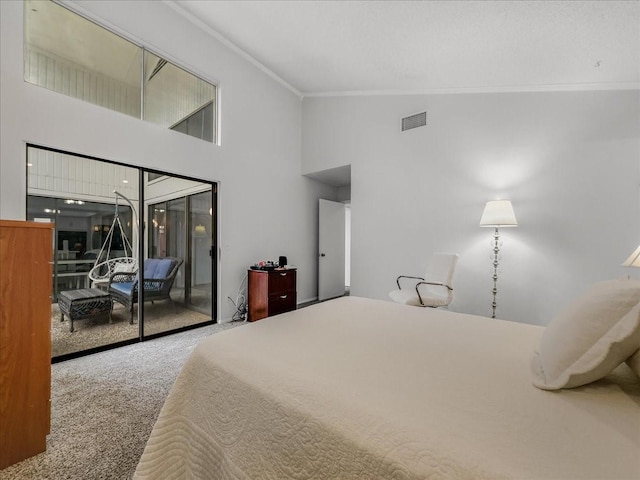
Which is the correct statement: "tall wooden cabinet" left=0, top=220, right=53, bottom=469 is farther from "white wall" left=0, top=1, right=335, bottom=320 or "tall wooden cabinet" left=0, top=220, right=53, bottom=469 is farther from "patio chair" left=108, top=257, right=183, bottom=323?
"patio chair" left=108, top=257, right=183, bottom=323

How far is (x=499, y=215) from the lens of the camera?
3053mm

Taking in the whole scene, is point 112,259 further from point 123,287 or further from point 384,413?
point 384,413

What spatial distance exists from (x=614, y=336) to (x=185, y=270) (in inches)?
171

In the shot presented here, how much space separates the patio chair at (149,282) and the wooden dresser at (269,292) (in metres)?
1.08

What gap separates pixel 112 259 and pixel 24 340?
2.38 m

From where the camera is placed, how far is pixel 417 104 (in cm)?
395

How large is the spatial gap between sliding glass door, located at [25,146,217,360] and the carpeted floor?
469 mm

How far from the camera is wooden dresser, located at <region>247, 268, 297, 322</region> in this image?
379 centimetres

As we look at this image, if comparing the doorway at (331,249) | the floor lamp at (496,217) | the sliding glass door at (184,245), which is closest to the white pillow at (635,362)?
the floor lamp at (496,217)

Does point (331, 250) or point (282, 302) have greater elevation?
point (331, 250)

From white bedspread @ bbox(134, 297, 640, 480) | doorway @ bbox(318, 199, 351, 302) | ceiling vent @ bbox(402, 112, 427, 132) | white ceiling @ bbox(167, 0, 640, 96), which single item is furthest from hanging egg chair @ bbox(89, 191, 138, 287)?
ceiling vent @ bbox(402, 112, 427, 132)

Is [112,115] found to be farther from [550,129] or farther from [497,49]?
[550,129]

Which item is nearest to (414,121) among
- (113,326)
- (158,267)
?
(158,267)

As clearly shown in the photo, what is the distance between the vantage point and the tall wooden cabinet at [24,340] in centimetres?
137
